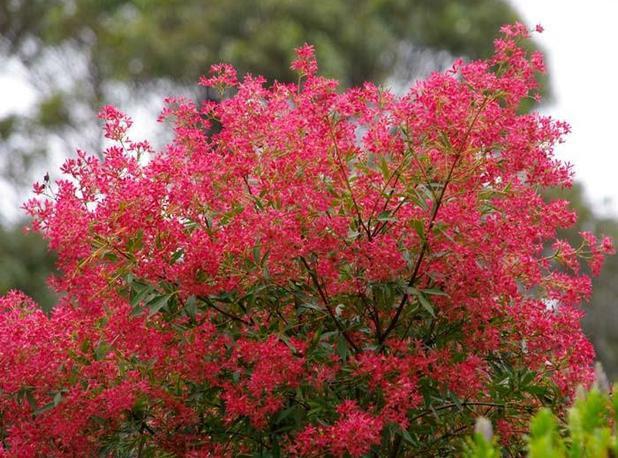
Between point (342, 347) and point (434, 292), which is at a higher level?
point (434, 292)

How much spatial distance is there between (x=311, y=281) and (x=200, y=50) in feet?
46.0

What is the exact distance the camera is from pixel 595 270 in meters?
4.52

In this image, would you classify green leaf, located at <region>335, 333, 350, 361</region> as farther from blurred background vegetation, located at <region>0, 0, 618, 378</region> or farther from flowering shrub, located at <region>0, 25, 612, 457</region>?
blurred background vegetation, located at <region>0, 0, 618, 378</region>

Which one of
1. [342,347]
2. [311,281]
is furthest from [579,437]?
[311,281]

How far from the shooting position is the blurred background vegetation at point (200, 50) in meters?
17.1

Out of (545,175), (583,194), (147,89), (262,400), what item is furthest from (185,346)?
(583,194)

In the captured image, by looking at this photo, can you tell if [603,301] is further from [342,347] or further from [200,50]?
[342,347]

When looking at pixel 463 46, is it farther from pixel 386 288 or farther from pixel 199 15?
pixel 386 288

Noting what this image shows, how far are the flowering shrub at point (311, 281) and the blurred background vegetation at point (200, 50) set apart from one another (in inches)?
477

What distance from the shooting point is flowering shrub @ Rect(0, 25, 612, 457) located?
4.01 m

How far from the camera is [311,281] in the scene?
4.27 meters

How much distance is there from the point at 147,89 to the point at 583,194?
8009 millimetres

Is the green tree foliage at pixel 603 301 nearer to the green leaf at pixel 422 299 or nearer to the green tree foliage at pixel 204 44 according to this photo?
the green tree foliage at pixel 204 44

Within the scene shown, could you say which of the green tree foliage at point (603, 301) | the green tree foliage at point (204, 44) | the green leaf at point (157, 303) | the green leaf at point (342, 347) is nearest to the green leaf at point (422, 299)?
the green leaf at point (342, 347)
